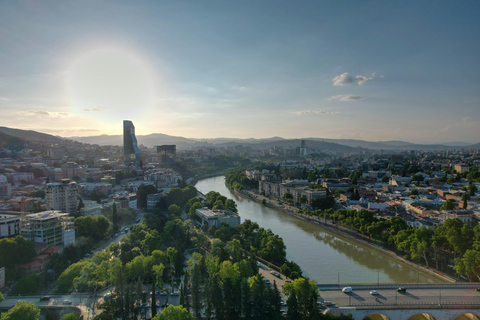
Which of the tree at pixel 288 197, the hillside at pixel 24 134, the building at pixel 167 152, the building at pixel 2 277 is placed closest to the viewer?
the building at pixel 2 277

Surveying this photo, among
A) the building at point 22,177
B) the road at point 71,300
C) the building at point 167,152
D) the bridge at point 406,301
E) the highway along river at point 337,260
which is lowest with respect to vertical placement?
the highway along river at point 337,260

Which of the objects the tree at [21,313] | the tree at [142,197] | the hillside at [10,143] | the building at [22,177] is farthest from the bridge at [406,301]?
the hillside at [10,143]

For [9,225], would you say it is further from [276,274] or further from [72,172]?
[72,172]

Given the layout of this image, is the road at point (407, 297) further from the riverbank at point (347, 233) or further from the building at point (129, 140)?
the building at point (129, 140)

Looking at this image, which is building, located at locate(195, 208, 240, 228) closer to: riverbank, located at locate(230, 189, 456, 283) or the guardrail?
riverbank, located at locate(230, 189, 456, 283)

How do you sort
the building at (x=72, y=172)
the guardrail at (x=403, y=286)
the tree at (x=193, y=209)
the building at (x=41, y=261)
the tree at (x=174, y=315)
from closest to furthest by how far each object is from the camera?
the tree at (x=174, y=315) → the guardrail at (x=403, y=286) → the building at (x=41, y=261) → the tree at (x=193, y=209) → the building at (x=72, y=172)

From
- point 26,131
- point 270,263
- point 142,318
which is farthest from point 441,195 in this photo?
point 26,131

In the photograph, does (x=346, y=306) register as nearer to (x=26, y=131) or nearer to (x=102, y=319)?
(x=102, y=319)
